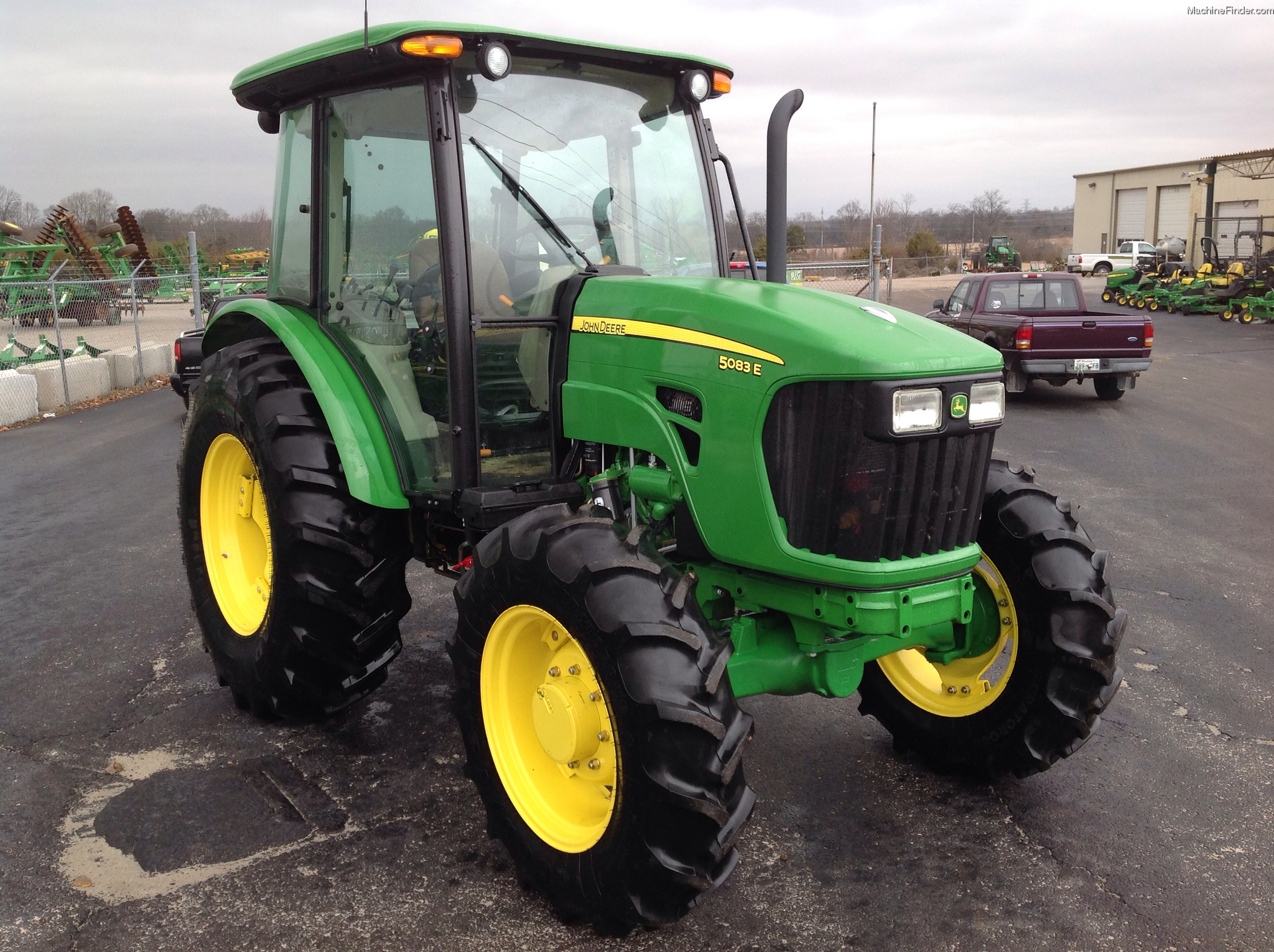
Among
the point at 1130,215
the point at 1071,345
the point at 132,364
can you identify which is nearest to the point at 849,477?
the point at 1071,345

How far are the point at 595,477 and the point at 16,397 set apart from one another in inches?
480

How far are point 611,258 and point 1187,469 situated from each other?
26.0 ft

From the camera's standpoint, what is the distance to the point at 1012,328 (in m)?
13.3

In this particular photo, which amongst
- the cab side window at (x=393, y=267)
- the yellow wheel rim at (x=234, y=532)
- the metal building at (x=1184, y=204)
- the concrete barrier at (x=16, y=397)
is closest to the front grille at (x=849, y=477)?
the cab side window at (x=393, y=267)

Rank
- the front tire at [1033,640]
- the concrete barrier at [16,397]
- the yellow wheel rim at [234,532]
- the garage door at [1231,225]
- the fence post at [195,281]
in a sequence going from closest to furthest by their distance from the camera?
the front tire at [1033,640], the yellow wheel rim at [234,532], the concrete barrier at [16,397], the fence post at [195,281], the garage door at [1231,225]

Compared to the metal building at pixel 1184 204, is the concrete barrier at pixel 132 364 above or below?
below

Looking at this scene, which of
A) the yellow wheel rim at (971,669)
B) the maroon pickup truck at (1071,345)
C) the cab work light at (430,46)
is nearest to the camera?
the cab work light at (430,46)

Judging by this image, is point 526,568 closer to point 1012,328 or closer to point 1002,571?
point 1002,571

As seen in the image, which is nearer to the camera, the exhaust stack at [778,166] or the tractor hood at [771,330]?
the tractor hood at [771,330]

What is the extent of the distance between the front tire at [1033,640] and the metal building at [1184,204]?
25592 millimetres

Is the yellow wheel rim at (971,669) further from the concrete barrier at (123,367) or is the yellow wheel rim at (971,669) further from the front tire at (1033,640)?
the concrete barrier at (123,367)

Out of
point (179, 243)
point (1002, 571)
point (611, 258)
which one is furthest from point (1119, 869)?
point (179, 243)

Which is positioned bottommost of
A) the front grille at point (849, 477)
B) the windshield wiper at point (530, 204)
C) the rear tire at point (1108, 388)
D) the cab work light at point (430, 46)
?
the rear tire at point (1108, 388)

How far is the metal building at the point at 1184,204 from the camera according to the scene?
36.8m
